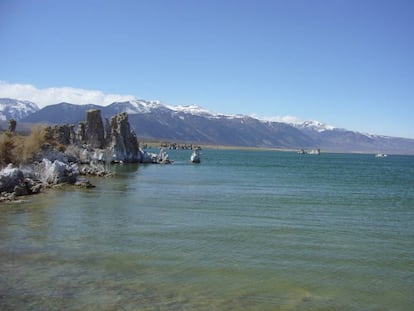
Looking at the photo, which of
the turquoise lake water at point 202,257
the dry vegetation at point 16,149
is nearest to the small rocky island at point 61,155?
the dry vegetation at point 16,149

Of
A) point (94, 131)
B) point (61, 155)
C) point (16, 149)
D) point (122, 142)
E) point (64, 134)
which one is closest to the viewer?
point (16, 149)

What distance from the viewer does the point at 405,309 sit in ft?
44.0

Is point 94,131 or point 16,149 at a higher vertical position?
point 94,131

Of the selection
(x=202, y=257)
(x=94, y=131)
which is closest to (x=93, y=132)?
(x=94, y=131)

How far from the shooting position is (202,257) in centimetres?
1830

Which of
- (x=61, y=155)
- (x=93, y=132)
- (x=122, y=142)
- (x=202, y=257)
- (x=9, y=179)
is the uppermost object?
(x=93, y=132)

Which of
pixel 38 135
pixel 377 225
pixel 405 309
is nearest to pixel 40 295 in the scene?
pixel 405 309

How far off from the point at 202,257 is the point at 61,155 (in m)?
52.6

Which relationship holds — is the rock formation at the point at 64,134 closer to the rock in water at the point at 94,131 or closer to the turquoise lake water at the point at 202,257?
the rock in water at the point at 94,131

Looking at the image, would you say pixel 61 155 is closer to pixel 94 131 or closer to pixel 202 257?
pixel 94 131

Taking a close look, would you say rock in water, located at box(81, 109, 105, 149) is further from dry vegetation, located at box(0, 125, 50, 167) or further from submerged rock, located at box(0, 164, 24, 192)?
submerged rock, located at box(0, 164, 24, 192)

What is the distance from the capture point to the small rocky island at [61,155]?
124 ft

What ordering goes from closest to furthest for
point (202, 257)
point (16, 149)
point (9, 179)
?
1. point (202, 257)
2. point (9, 179)
3. point (16, 149)

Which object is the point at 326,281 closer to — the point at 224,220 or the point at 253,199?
the point at 224,220
